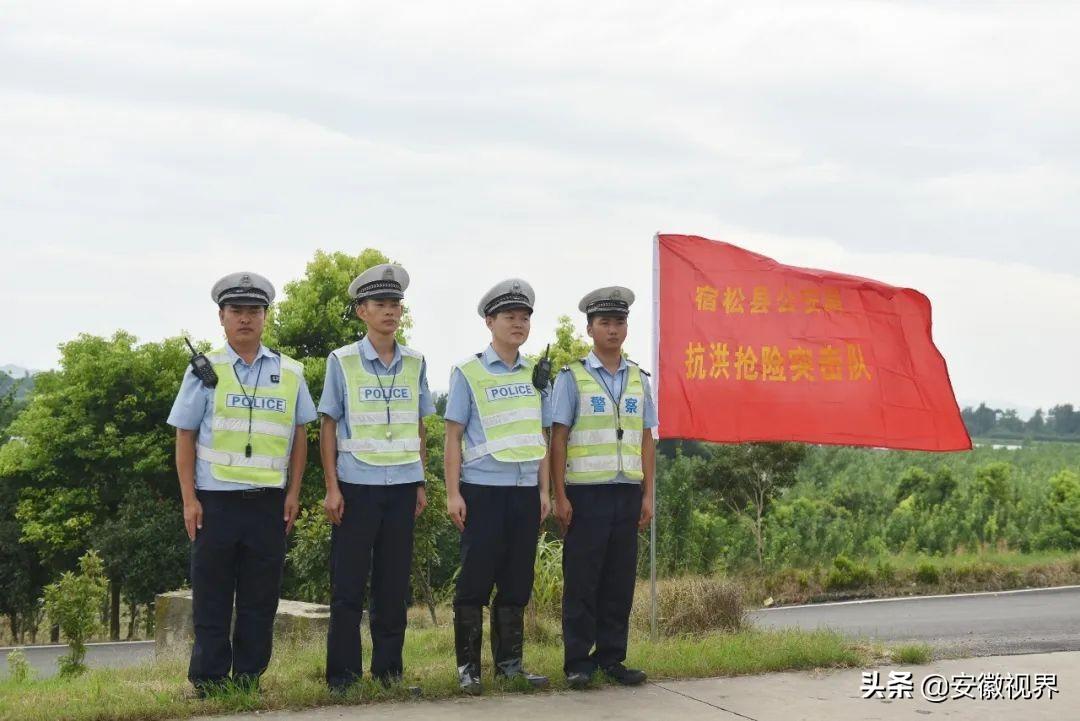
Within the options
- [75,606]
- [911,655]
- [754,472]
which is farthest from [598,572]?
[754,472]

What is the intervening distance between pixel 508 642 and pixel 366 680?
0.78m

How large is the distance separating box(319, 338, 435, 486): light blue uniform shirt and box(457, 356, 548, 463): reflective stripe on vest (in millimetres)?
294

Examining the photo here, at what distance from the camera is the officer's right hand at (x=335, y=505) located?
5.95m

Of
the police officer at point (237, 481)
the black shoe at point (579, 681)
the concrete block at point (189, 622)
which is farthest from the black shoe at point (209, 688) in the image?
the concrete block at point (189, 622)

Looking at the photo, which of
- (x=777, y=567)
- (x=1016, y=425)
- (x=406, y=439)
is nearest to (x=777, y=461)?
(x=777, y=567)

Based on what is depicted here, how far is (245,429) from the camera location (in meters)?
5.91

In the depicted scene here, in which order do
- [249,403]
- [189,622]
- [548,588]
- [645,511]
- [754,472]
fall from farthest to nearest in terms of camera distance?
[754,472] < [189,622] < [548,588] < [645,511] < [249,403]

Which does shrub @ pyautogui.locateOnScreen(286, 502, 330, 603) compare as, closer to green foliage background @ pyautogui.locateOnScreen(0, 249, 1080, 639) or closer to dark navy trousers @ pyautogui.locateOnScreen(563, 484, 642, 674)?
green foliage background @ pyautogui.locateOnScreen(0, 249, 1080, 639)

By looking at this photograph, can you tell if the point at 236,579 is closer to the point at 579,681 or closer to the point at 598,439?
the point at 579,681

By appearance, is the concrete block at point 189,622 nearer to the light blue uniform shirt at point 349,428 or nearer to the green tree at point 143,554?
the light blue uniform shirt at point 349,428

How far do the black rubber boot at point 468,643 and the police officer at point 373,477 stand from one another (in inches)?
Answer: 11.9

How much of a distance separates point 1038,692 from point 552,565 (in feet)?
13.8

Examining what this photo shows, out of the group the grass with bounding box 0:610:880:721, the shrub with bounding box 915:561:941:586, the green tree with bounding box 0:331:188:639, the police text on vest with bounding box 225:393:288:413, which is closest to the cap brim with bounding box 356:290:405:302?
the police text on vest with bounding box 225:393:288:413

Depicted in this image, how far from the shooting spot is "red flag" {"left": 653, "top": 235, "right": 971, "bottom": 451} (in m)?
8.20
